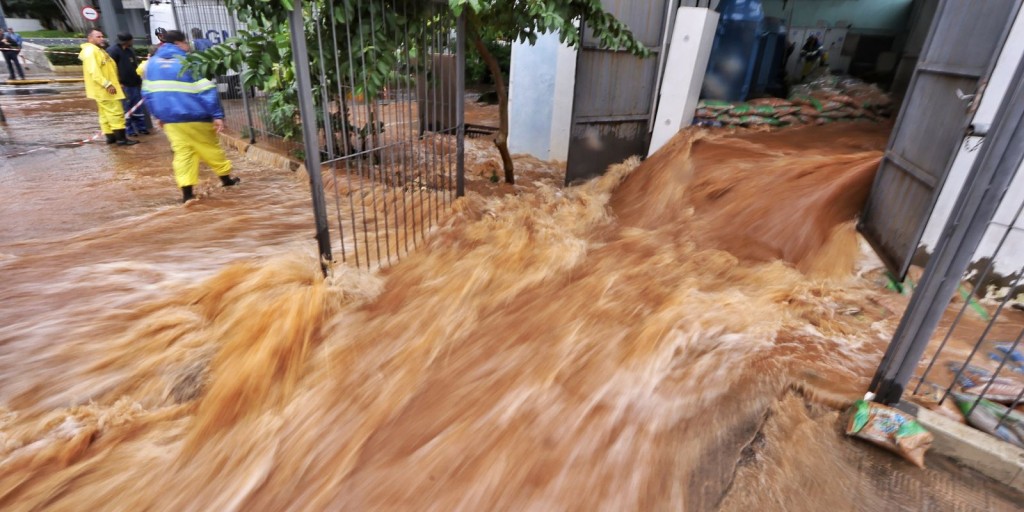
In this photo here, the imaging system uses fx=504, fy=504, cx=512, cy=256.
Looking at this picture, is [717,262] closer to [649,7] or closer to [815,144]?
[815,144]

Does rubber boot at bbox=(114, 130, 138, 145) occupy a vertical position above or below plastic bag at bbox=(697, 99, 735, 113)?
below

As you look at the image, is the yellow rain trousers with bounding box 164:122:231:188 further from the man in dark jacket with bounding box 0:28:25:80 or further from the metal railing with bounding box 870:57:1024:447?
the man in dark jacket with bounding box 0:28:25:80

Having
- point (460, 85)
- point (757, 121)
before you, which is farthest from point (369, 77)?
point (757, 121)

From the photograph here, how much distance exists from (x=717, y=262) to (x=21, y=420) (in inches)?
175

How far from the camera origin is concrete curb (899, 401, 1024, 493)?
6.83ft

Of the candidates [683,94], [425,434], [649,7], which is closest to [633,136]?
[683,94]

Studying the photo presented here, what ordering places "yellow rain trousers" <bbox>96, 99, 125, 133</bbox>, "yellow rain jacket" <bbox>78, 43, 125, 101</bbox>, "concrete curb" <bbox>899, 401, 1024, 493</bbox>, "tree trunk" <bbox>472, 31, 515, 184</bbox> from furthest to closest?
"yellow rain trousers" <bbox>96, 99, 125, 133</bbox>, "yellow rain jacket" <bbox>78, 43, 125, 101</bbox>, "tree trunk" <bbox>472, 31, 515, 184</bbox>, "concrete curb" <bbox>899, 401, 1024, 493</bbox>

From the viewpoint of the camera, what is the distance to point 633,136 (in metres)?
6.37

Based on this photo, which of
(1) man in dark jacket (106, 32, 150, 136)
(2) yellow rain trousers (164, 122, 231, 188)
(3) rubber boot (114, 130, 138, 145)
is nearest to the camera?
(2) yellow rain trousers (164, 122, 231, 188)

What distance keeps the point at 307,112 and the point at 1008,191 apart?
13.6ft

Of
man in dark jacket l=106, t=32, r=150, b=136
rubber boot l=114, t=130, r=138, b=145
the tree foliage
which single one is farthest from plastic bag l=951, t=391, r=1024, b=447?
man in dark jacket l=106, t=32, r=150, b=136

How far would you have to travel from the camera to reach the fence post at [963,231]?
1.87m

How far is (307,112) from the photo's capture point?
9.70 ft

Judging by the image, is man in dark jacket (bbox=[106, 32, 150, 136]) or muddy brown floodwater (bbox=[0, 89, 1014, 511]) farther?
man in dark jacket (bbox=[106, 32, 150, 136])
